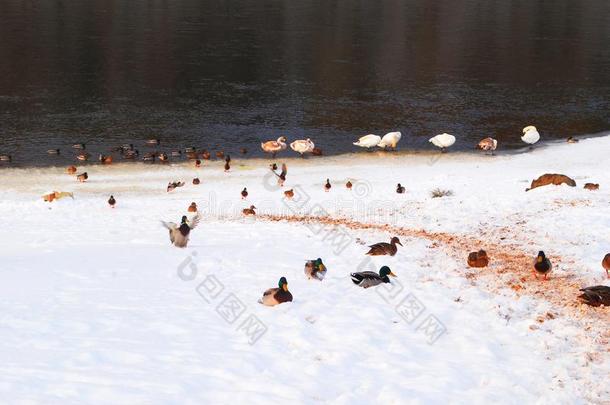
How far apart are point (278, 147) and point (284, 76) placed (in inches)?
907

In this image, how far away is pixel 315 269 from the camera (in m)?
18.0

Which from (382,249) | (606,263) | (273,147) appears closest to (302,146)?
(273,147)

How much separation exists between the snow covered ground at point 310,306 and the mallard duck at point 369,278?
0.62 ft

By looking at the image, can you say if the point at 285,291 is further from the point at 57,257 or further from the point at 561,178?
the point at 561,178

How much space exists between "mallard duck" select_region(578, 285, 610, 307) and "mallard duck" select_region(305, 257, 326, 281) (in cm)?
603

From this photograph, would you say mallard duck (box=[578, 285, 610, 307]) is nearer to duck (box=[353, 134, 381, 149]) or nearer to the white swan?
duck (box=[353, 134, 381, 149])

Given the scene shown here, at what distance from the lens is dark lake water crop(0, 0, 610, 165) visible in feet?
157

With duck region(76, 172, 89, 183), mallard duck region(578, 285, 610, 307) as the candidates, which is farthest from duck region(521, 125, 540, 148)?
mallard duck region(578, 285, 610, 307)

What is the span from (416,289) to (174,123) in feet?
113

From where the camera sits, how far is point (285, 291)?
16.0 meters

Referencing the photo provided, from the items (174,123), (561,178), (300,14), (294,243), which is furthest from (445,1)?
(294,243)

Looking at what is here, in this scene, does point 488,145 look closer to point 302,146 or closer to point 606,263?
→ point 302,146

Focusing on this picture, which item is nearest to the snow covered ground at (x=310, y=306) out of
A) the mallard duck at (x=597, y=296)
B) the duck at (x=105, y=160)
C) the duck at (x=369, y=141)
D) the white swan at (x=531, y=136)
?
the mallard duck at (x=597, y=296)

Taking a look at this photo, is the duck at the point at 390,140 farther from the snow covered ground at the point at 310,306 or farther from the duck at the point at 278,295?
the duck at the point at 278,295
